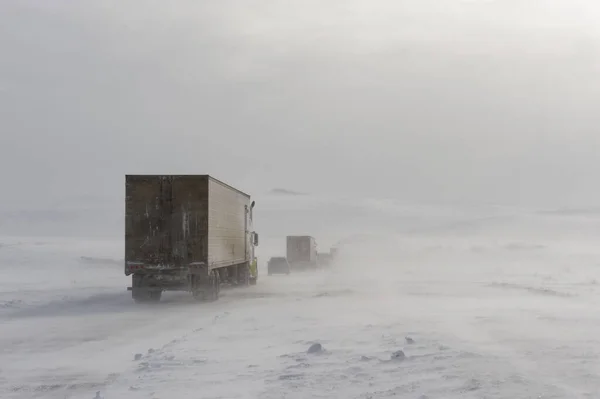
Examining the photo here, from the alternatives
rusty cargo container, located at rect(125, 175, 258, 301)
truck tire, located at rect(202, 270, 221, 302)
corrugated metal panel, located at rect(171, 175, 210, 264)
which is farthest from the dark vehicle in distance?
corrugated metal panel, located at rect(171, 175, 210, 264)

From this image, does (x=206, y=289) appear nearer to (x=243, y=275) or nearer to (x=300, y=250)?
(x=243, y=275)

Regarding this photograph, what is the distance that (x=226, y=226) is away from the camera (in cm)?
2680

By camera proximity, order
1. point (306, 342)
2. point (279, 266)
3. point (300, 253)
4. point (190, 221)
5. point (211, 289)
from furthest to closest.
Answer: point (300, 253), point (279, 266), point (211, 289), point (190, 221), point (306, 342)

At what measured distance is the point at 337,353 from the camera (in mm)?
12297

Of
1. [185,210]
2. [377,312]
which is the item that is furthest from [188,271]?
[377,312]

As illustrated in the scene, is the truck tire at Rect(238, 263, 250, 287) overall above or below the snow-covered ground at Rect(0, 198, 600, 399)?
above

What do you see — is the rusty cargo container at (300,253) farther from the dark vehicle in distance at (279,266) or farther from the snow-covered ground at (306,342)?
the snow-covered ground at (306,342)

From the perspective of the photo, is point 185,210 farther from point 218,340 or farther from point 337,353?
point 337,353

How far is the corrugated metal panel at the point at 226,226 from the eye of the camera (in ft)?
78.6

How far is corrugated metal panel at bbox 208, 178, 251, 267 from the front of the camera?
24.0 meters

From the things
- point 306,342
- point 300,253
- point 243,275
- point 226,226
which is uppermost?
point 226,226

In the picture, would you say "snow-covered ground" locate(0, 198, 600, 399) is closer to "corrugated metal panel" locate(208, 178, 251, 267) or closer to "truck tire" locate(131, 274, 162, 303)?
"truck tire" locate(131, 274, 162, 303)

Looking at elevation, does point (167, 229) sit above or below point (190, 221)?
below

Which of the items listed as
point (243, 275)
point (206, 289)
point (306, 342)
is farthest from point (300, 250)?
point (306, 342)
